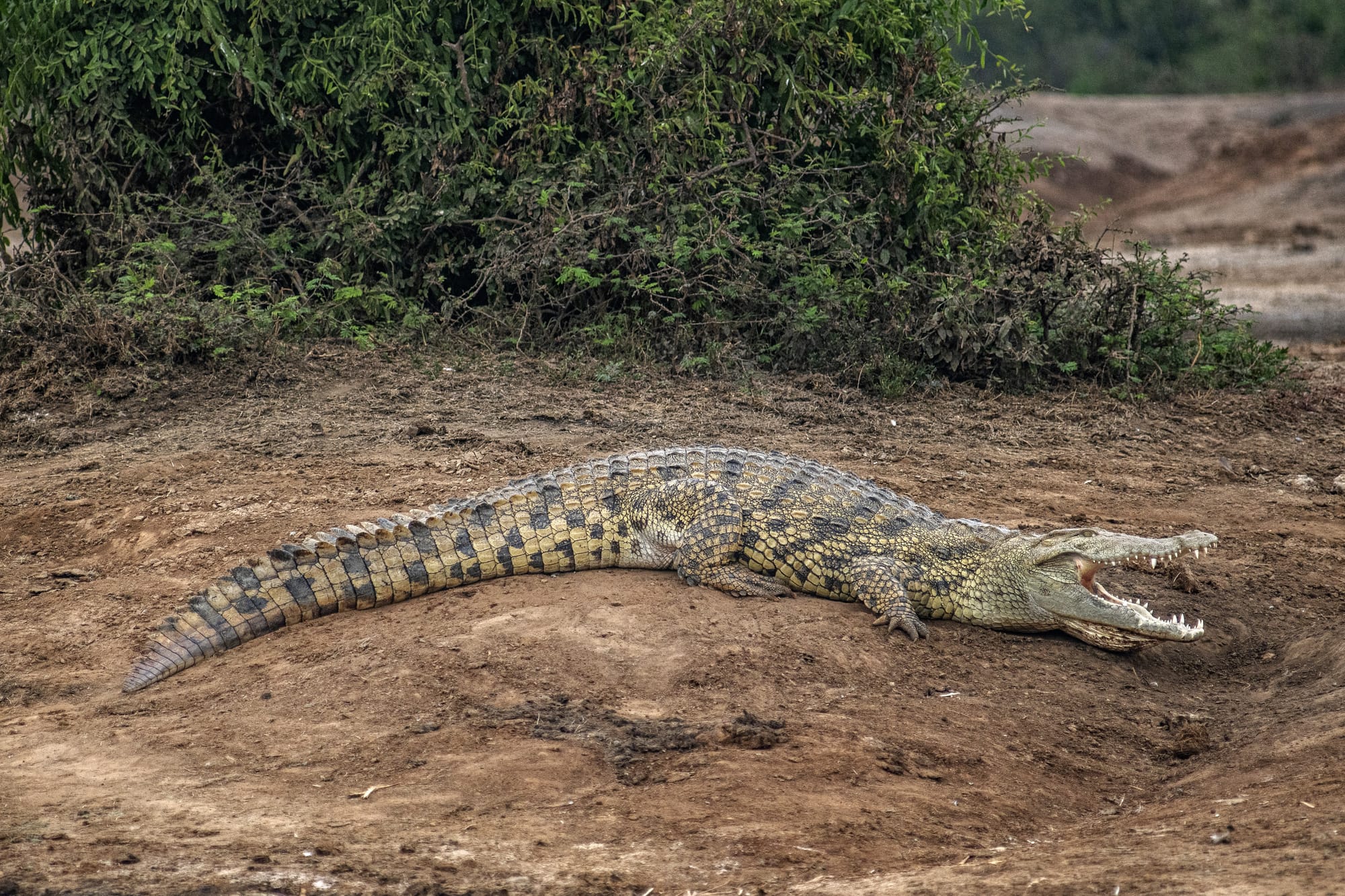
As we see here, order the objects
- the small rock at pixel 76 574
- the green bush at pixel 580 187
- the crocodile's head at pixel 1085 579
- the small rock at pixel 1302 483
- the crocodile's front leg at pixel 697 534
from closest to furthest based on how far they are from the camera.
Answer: the crocodile's head at pixel 1085 579
the crocodile's front leg at pixel 697 534
the small rock at pixel 76 574
the small rock at pixel 1302 483
the green bush at pixel 580 187

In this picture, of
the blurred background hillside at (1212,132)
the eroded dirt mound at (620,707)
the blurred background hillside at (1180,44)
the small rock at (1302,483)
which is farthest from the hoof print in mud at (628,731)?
the blurred background hillside at (1180,44)

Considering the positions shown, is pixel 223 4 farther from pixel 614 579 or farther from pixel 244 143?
pixel 614 579

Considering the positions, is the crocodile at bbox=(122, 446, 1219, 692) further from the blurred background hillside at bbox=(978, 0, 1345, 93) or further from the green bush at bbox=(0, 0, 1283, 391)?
the blurred background hillside at bbox=(978, 0, 1345, 93)

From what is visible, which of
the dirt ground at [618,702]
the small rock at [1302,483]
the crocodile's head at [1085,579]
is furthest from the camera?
the small rock at [1302,483]

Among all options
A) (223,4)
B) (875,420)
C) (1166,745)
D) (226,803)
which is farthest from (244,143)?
(1166,745)

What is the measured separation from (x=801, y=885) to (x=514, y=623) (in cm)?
185

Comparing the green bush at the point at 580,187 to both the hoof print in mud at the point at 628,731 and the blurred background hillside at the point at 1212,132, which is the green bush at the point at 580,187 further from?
the hoof print in mud at the point at 628,731

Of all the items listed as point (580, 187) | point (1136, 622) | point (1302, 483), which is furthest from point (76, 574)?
point (1302, 483)

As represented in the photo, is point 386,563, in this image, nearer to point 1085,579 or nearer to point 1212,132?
point 1085,579

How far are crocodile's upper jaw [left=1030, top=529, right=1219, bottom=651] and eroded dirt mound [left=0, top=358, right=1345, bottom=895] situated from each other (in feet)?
0.41

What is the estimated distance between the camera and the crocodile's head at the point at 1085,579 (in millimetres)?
4543

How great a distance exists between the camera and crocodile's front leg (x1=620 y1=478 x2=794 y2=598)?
16.1 ft

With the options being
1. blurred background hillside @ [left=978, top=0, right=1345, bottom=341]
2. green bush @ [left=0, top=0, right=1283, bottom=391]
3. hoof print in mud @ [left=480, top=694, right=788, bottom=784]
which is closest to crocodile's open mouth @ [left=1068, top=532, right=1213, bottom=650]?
hoof print in mud @ [left=480, top=694, right=788, bottom=784]

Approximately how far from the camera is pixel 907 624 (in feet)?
15.4
